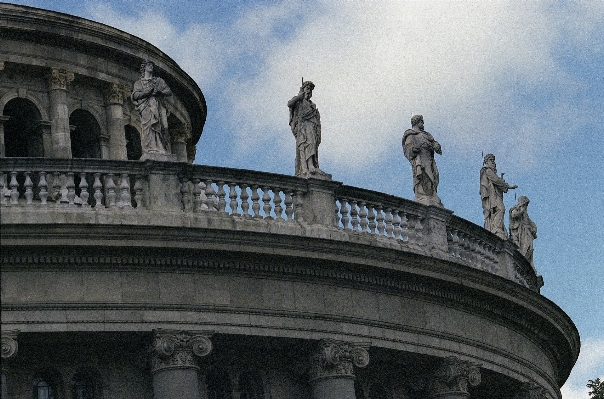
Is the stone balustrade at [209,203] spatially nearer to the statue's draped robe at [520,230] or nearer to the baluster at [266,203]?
the baluster at [266,203]

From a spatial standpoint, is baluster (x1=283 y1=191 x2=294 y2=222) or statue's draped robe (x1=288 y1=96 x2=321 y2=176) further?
→ statue's draped robe (x1=288 y1=96 x2=321 y2=176)

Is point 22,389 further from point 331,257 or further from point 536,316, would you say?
point 536,316

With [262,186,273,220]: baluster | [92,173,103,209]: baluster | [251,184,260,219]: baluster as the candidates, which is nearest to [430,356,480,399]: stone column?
[262,186,273,220]: baluster

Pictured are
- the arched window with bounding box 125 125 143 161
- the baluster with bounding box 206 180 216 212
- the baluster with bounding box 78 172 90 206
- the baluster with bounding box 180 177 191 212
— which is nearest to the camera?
the baluster with bounding box 78 172 90 206

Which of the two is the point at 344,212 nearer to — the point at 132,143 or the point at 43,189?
the point at 43,189

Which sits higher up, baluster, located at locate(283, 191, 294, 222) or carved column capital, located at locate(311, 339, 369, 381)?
baluster, located at locate(283, 191, 294, 222)

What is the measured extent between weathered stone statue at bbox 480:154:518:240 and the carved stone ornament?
14.2m

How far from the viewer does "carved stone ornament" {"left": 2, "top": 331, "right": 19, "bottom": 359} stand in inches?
1329

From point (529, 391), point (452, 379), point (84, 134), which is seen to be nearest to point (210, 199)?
point (452, 379)

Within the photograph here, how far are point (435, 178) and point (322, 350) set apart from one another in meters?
6.25

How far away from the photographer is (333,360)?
121 ft

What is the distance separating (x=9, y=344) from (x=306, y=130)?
29.1 feet

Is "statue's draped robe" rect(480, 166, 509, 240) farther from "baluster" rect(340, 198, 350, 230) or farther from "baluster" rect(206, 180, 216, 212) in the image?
"baluster" rect(206, 180, 216, 212)

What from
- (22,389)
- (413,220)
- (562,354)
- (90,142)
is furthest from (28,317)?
(562,354)
